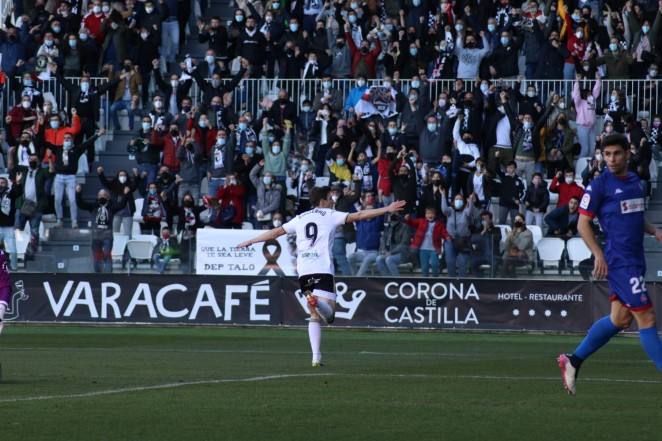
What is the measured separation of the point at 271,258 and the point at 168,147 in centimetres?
664

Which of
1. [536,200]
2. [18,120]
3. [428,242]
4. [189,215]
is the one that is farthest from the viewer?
[18,120]

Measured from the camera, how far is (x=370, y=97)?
3394 cm

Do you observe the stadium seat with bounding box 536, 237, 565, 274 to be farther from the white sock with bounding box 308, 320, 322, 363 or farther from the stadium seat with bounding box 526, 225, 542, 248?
the white sock with bounding box 308, 320, 322, 363

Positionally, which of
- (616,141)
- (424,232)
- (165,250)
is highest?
(616,141)

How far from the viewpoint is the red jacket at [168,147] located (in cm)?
3350

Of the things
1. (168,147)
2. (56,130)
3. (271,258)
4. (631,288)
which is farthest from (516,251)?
(631,288)

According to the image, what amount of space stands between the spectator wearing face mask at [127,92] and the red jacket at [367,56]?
5.61 meters

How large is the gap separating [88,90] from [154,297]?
28.4ft

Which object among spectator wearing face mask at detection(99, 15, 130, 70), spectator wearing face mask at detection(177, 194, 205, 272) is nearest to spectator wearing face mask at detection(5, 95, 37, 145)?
spectator wearing face mask at detection(99, 15, 130, 70)

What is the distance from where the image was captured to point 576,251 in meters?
27.1

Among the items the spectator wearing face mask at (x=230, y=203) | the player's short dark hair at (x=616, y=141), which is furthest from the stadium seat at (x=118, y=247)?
the player's short dark hair at (x=616, y=141)

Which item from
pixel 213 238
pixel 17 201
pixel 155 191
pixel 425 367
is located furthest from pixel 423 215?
pixel 425 367

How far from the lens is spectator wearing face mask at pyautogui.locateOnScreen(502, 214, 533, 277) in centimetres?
2727

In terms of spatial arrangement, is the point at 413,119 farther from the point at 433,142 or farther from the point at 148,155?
the point at 148,155
